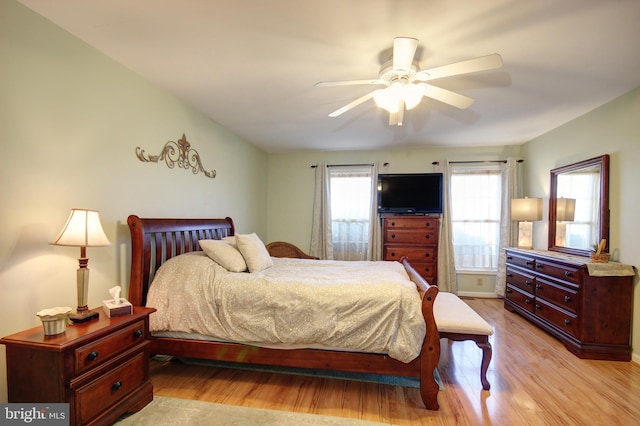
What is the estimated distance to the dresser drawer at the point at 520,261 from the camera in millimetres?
3658

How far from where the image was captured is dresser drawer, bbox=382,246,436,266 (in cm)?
451

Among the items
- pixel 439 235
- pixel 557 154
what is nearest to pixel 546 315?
pixel 439 235

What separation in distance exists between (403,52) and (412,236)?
3.31 m

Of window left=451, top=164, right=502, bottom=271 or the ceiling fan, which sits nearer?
the ceiling fan

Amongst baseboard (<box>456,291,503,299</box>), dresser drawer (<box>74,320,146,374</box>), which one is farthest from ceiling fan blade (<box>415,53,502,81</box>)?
baseboard (<box>456,291,503,299</box>)

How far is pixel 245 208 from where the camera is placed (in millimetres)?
4582

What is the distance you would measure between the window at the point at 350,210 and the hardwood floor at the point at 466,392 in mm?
2536

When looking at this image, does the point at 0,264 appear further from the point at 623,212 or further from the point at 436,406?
the point at 623,212

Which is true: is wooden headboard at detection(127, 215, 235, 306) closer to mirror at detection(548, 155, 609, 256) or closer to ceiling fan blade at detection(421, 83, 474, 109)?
ceiling fan blade at detection(421, 83, 474, 109)

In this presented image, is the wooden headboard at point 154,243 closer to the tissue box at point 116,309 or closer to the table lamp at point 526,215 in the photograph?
the tissue box at point 116,309

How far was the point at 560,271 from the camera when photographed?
3125mm

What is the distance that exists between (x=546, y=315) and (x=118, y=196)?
4.62 meters

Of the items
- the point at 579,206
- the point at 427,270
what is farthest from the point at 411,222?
the point at 579,206

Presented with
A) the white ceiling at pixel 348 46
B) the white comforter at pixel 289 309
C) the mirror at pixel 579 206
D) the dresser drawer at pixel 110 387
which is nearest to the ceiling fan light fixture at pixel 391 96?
the white ceiling at pixel 348 46
